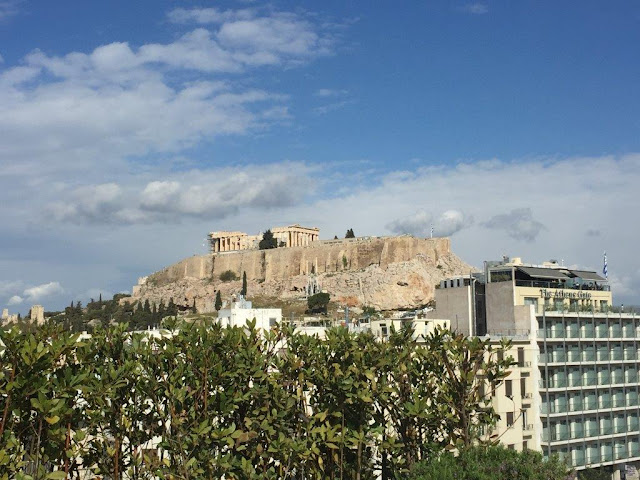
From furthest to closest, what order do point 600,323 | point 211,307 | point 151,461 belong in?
point 211,307 → point 600,323 → point 151,461

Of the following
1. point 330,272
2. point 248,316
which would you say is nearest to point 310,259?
point 330,272

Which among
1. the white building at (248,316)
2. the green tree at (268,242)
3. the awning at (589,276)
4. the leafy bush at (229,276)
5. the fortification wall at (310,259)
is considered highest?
the green tree at (268,242)

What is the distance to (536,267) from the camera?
52.7 meters

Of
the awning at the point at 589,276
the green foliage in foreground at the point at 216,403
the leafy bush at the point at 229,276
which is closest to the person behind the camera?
the green foliage in foreground at the point at 216,403

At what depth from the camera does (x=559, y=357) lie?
45969 millimetres

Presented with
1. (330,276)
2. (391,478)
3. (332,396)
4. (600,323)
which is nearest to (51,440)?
(332,396)

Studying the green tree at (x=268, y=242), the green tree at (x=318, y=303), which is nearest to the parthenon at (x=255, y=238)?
the green tree at (x=268, y=242)

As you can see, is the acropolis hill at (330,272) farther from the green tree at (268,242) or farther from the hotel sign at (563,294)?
the hotel sign at (563,294)

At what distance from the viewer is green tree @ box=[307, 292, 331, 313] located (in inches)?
4498

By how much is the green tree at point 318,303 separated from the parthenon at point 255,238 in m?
35.9

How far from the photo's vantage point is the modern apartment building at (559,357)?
44.0m

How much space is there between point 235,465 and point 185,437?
162 cm

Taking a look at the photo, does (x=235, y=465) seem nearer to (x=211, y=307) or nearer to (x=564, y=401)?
(x=564, y=401)

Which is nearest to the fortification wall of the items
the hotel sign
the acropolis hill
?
the acropolis hill
